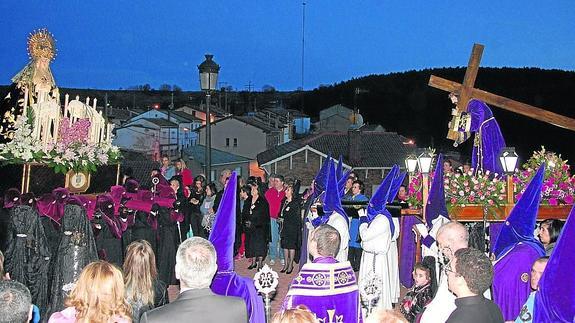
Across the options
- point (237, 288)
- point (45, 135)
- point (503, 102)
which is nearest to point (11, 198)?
point (45, 135)

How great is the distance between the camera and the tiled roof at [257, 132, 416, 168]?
40.2m

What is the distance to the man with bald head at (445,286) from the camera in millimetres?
5227

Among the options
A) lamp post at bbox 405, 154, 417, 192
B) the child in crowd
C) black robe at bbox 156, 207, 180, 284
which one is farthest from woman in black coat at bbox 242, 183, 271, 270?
the child in crowd

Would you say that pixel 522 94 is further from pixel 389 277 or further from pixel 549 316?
pixel 549 316

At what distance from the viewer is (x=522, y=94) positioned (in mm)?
69500

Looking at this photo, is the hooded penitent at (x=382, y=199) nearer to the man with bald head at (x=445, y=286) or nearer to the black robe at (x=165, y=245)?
the man with bald head at (x=445, y=286)

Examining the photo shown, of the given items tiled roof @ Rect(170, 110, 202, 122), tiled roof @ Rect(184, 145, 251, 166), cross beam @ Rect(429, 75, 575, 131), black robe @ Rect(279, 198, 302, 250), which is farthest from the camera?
tiled roof @ Rect(170, 110, 202, 122)

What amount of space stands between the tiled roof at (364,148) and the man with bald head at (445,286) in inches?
1219

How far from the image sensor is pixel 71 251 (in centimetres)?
859

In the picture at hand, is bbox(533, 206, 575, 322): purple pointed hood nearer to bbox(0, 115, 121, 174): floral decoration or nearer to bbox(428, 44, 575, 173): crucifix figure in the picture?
bbox(428, 44, 575, 173): crucifix figure

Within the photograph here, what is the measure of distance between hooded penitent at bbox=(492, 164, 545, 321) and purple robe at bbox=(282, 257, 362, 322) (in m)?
1.60

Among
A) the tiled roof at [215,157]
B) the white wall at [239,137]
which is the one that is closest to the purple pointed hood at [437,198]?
the tiled roof at [215,157]

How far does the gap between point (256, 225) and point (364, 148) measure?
31.0 m

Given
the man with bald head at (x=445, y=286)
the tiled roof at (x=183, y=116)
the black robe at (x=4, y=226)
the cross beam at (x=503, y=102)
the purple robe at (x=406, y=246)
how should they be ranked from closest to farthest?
1. the man with bald head at (x=445, y=286)
2. the black robe at (x=4, y=226)
3. the cross beam at (x=503, y=102)
4. the purple robe at (x=406, y=246)
5. the tiled roof at (x=183, y=116)
